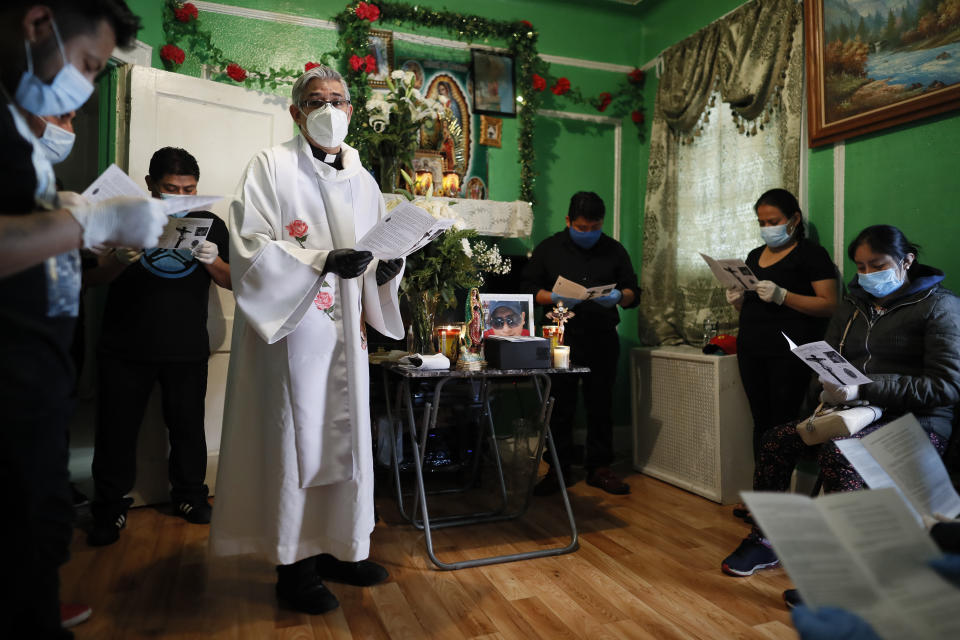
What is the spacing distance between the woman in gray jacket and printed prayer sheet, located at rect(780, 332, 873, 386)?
69mm

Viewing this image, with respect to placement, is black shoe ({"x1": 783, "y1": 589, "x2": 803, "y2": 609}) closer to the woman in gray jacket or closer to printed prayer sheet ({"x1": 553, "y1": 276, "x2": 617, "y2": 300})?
the woman in gray jacket

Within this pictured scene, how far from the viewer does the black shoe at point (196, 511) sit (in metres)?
2.98

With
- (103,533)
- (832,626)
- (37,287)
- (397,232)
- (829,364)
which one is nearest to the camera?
(832,626)

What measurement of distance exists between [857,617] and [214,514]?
6.27 feet

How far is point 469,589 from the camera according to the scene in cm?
230

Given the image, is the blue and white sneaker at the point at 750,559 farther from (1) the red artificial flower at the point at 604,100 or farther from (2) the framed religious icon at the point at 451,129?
(1) the red artificial flower at the point at 604,100

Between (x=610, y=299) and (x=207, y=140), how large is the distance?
2.39m

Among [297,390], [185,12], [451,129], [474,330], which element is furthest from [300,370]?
[185,12]

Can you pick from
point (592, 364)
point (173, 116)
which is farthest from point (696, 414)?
point (173, 116)

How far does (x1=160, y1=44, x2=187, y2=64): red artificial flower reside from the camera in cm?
362

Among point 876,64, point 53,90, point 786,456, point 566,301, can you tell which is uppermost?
point 876,64

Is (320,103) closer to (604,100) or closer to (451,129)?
(451,129)

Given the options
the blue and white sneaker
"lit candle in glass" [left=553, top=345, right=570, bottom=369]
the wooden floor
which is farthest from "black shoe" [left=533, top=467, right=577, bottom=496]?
the blue and white sneaker

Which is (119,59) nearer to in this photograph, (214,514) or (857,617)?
(214,514)
